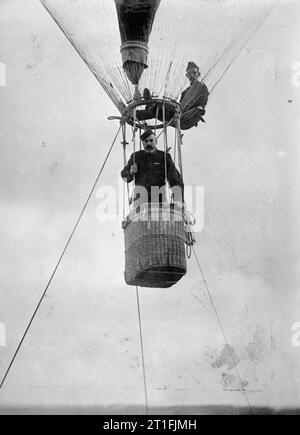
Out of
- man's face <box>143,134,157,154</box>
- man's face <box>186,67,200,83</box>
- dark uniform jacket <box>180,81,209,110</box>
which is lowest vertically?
man's face <box>143,134,157,154</box>

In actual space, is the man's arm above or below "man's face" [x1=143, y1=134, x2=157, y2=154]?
below

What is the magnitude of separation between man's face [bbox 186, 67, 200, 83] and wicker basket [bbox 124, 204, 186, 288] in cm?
113

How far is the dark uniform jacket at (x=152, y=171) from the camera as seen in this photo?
229 inches

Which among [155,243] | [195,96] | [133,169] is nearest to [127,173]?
[133,169]

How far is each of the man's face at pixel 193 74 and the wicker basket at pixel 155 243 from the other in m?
1.13

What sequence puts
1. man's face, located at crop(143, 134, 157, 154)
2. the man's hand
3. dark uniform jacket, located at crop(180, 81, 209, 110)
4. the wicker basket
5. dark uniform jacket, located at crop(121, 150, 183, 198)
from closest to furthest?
the wicker basket, the man's hand, dark uniform jacket, located at crop(121, 150, 183, 198), man's face, located at crop(143, 134, 157, 154), dark uniform jacket, located at crop(180, 81, 209, 110)

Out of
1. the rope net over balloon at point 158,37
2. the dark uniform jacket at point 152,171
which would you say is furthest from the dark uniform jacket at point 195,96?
the dark uniform jacket at point 152,171

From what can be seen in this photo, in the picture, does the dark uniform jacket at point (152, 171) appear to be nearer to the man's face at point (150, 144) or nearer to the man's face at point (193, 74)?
the man's face at point (150, 144)

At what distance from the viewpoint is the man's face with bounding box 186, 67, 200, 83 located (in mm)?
6113

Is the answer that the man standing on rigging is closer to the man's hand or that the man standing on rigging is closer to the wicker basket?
the man's hand

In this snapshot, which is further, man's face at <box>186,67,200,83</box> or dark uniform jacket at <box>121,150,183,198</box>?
man's face at <box>186,67,200,83</box>

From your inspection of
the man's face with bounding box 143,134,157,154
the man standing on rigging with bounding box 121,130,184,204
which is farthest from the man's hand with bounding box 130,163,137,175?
the man's face with bounding box 143,134,157,154

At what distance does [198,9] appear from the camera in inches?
233

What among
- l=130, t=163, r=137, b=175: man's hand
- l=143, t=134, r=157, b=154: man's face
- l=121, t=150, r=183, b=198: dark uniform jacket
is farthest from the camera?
l=143, t=134, r=157, b=154: man's face
